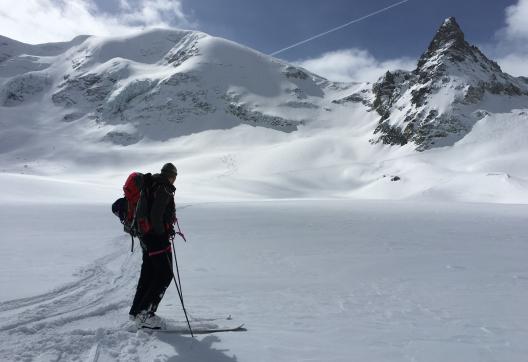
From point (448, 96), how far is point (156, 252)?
102 m

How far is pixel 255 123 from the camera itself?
135625mm

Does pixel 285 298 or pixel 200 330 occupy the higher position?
pixel 285 298

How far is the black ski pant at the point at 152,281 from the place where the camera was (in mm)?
5203

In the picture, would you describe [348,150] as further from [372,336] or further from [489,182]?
[372,336]

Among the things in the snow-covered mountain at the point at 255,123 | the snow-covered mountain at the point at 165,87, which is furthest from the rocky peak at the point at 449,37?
the snow-covered mountain at the point at 165,87

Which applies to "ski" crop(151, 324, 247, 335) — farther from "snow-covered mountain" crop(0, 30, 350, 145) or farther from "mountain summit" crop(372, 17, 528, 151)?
"snow-covered mountain" crop(0, 30, 350, 145)

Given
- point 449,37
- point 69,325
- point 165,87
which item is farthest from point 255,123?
point 69,325

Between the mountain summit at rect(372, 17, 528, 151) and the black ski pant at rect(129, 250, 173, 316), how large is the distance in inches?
3475

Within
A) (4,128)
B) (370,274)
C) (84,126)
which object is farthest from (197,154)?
(370,274)

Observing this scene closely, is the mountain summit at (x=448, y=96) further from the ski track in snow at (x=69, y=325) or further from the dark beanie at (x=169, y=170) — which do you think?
the dark beanie at (x=169, y=170)

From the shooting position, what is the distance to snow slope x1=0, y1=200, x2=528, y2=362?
14.9 feet

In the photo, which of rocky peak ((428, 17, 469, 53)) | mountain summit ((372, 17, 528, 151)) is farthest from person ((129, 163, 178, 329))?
rocky peak ((428, 17, 469, 53))

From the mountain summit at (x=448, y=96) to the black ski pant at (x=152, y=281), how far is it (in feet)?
290

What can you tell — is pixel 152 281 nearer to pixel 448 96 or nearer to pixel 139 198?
pixel 139 198
